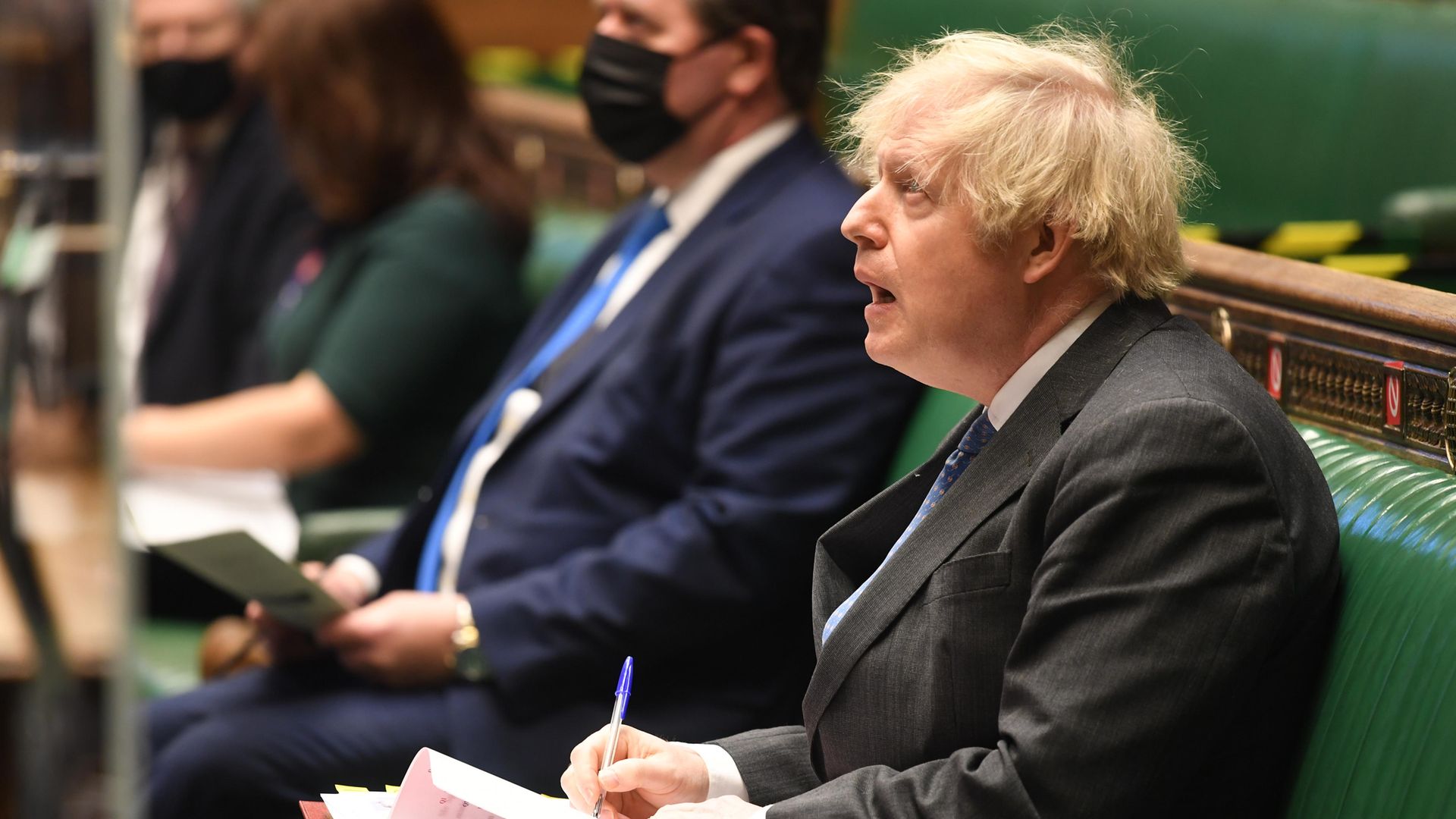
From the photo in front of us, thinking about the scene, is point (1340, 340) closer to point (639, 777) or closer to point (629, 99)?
point (639, 777)

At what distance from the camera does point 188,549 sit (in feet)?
6.32

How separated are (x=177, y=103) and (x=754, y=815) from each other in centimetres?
288

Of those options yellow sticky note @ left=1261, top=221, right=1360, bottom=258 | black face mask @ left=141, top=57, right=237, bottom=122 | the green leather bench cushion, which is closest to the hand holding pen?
yellow sticky note @ left=1261, top=221, right=1360, bottom=258

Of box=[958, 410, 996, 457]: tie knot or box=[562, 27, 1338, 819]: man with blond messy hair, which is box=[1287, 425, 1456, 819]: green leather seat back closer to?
box=[562, 27, 1338, 819]: man with blond messy hair

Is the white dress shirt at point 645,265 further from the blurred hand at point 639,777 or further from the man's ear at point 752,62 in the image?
the blurred hand at point 639,777

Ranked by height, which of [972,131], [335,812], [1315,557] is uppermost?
[972,131]

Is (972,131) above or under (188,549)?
above

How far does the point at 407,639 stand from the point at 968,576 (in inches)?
43.7

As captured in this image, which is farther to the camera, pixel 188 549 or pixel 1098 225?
pixel 188 549

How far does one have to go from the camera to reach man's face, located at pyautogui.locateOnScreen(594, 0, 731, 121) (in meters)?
2.25

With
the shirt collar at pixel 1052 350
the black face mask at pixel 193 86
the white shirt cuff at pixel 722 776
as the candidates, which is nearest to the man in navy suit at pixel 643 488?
the white shirt cuff at pixel 722 776

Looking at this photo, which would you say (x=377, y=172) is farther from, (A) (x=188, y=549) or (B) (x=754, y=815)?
(B) (x=754, y=815)

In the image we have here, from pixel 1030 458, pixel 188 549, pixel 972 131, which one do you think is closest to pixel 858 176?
pixel 972 131

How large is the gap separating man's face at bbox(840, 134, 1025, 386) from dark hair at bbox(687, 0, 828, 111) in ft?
3.16
